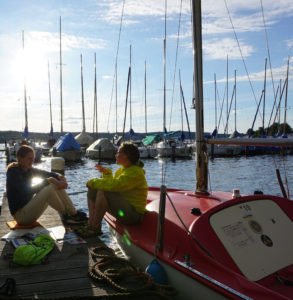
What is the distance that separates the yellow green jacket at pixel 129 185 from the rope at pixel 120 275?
2.62 ft

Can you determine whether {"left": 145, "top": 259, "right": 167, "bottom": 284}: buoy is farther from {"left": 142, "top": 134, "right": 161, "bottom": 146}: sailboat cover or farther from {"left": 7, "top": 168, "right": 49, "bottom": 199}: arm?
{"left": 142, "top": 134, "right": 161, "bottom": 146}: sailboat cover

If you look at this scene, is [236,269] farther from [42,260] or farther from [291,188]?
[291,188]

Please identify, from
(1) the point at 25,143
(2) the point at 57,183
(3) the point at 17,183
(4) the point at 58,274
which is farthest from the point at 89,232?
(1) the point at 25,143

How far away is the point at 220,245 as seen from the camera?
3.85m

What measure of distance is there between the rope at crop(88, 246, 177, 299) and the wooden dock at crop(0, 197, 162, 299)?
79 millimetres

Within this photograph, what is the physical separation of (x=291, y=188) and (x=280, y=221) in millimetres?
17396

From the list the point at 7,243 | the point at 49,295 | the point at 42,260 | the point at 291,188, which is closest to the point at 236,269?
the point at 49,295

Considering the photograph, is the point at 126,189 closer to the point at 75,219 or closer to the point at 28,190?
the point at 28,190

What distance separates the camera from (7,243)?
16.7ft

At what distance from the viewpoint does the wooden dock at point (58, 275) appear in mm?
3633

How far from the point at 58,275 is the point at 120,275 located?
0.80m

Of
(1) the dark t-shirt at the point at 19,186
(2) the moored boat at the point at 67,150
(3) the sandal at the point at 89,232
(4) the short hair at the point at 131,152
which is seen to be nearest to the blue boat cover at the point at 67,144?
(2) the moored boat at the point at 67,150

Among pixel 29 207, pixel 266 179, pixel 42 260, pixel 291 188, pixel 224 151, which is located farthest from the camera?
pixel 224 151

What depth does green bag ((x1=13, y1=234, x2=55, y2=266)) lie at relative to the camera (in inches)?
170
